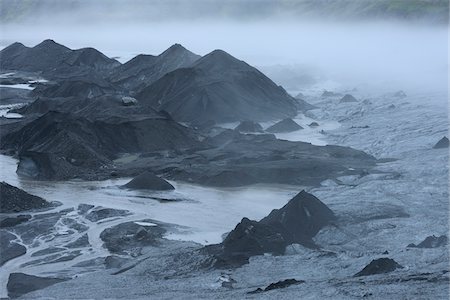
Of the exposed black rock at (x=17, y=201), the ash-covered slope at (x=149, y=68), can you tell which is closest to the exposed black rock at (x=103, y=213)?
the exposed black rock at (x=17, y=201)

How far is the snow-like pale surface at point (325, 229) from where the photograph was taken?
15.1 meters

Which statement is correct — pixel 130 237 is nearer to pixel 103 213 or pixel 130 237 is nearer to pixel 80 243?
pixel 80 243

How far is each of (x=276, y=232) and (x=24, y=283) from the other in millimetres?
5973

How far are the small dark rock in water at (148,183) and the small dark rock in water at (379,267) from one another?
10.5m

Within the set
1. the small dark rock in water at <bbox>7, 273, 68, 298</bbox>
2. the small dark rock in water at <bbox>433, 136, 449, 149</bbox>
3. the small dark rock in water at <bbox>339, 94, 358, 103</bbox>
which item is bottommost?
the small dark rock in water at <bbox>7, 273, 68, 298</bbox>

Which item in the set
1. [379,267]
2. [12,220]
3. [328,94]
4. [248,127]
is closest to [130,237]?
[12,220]

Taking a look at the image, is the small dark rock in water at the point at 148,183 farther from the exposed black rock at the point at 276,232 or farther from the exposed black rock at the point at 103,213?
the exposed black rock at the point at 276,232

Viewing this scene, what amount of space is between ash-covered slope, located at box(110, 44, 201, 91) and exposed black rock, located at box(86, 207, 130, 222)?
2543 centimetres

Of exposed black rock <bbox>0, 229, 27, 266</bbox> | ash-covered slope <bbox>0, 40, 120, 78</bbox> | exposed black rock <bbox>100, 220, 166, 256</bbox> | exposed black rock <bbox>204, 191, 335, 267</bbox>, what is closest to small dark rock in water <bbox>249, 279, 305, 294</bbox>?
exposed black rock <bbox>204, 191, 335, 267</bbox>

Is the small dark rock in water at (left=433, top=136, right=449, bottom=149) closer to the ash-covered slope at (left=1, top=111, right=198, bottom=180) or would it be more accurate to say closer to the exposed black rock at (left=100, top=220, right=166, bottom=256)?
the ash-covered slope at (left=1, top=111, right=198, bottom=180)

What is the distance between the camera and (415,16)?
76438 mm

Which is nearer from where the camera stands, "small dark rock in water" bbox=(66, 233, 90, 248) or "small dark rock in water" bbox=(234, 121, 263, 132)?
"small dark rock in water" bbox=(66, 233, 90, 248)

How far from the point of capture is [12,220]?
2066 cm

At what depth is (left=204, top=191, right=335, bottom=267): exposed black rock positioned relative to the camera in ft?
57.2
